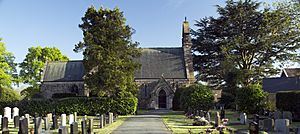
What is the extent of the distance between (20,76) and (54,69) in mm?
10305

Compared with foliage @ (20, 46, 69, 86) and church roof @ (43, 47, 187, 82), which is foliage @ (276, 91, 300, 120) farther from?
foliage @ (20, 46, 69, 86)

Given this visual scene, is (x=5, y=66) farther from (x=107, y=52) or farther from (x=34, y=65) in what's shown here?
(x=107, y=52)

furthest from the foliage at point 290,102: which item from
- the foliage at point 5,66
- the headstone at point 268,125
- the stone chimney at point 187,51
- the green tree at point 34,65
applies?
the green tree at point 34,65

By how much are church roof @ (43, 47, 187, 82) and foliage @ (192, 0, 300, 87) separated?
22.7 ft

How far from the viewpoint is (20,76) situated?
2594 inches

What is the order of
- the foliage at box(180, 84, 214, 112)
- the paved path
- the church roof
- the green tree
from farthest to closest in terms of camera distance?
the green tree
the church roof
the foliage at box(180, 84, 214, 112)
the paved path

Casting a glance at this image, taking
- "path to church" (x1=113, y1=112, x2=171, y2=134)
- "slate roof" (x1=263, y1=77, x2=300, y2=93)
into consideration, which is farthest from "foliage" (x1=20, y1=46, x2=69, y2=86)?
"path to church" (x1=113, y1=112, x2=171, y2=134)

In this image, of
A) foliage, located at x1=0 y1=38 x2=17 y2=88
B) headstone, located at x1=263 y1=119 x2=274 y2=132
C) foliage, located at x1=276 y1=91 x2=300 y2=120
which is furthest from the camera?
foliage, located at x1=0 y1=38 x2=17 y2=88

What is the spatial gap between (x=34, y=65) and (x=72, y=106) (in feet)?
103

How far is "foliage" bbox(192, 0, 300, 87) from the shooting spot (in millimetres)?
45469

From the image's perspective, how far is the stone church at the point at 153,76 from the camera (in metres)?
54.7

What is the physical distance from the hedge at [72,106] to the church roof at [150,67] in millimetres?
17572

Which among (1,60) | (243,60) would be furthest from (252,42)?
(1,60)

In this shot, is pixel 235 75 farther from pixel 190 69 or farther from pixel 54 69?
pixel 54 69
